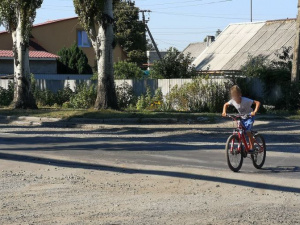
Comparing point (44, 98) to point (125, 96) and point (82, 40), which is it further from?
point (82, 40)

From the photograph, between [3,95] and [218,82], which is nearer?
[218,82]

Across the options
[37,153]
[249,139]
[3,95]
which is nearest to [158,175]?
[249,139]

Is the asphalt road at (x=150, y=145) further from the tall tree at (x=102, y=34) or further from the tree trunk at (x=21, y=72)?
the tree trunk at (x=21, y=72)

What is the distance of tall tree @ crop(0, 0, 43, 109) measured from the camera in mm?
26688

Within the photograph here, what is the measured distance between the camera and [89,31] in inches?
985

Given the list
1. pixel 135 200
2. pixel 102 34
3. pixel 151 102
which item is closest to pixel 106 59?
pixel 102 34

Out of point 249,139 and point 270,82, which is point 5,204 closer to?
point 249,139

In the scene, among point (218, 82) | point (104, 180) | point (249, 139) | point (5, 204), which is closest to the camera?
point (5, 204)

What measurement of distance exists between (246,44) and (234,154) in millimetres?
30832

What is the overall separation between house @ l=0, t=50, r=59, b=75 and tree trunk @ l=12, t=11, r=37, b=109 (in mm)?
19528

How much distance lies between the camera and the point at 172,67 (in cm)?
3328

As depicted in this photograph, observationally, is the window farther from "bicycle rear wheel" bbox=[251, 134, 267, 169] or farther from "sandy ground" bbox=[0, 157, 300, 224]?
"bicycle rear wheel" bbox=[251, 134, 267, 169]

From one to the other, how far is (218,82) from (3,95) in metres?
10.6

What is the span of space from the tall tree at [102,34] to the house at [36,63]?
22702 mm
